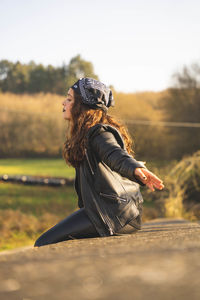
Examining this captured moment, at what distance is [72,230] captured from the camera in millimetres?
2561

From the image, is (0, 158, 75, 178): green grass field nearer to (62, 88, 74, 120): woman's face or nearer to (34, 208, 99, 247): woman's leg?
(62, 88, 74, 120): woman's face

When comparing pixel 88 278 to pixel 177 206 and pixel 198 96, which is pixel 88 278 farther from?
pixel 198 96

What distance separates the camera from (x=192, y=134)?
26328 millimetres

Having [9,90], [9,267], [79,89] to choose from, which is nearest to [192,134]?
[9,90]

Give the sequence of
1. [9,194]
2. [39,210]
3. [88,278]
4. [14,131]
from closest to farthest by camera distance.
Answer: [88,278]
[39,210]
[9,194]
[14,131]

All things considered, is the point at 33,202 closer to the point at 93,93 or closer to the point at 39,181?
the point at 39,181

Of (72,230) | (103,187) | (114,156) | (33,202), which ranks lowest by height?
(33,202)

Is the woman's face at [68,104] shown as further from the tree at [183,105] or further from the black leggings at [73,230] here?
the tree at [183,105]

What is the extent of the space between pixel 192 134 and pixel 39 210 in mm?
9745

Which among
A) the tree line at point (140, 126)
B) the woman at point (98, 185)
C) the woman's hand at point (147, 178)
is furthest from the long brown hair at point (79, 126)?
the tree line at point (140, 126)

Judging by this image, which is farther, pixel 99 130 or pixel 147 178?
pixel 99 130

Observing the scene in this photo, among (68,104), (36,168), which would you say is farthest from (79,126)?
(36,168)

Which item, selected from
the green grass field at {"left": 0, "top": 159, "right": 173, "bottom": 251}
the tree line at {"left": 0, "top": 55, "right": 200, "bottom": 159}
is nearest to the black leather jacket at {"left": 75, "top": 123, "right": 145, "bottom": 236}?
the green grass field at {"left": 0, "top": 159, "right": 173, "bottom": 251}

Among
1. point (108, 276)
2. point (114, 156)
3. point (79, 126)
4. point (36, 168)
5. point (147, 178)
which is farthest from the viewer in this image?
point (36, 168)
